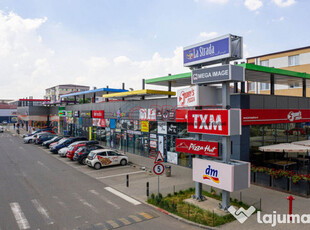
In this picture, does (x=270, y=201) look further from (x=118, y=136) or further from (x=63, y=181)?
(x=118, y=136)

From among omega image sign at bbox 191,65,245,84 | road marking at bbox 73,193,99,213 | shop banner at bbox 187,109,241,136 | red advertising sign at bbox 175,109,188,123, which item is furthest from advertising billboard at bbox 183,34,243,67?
road marking at bbox 73,193,99,213

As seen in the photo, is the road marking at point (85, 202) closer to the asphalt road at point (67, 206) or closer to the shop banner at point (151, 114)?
the asphalt road at point (67, 206)

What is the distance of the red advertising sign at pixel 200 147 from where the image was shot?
12.2m

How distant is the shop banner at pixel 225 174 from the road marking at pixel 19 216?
794cm

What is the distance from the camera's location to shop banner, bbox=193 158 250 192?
1152 centimetres

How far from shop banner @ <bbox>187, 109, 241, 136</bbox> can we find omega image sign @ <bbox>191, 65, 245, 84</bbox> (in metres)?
1.44

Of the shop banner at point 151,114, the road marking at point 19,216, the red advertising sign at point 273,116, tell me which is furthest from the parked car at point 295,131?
the road marking at point 19,216

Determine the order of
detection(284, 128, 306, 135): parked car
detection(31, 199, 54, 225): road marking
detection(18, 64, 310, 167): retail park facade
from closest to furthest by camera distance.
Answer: detection(31, 199, 54, 225): road marking < detection(18, 64, 310, 167): retail park facade < detection(284, 128, 306, 135): parked car

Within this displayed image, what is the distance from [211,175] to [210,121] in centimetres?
256

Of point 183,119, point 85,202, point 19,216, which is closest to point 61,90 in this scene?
point 183,119

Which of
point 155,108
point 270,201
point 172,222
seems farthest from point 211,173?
point 155,108

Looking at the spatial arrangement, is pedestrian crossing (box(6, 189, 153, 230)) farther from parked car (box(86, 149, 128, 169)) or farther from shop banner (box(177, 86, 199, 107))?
parked car (box(86, 149, 128, 169))

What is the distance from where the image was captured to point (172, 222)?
11.2 metres

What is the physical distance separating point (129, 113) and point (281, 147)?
1617 cm
